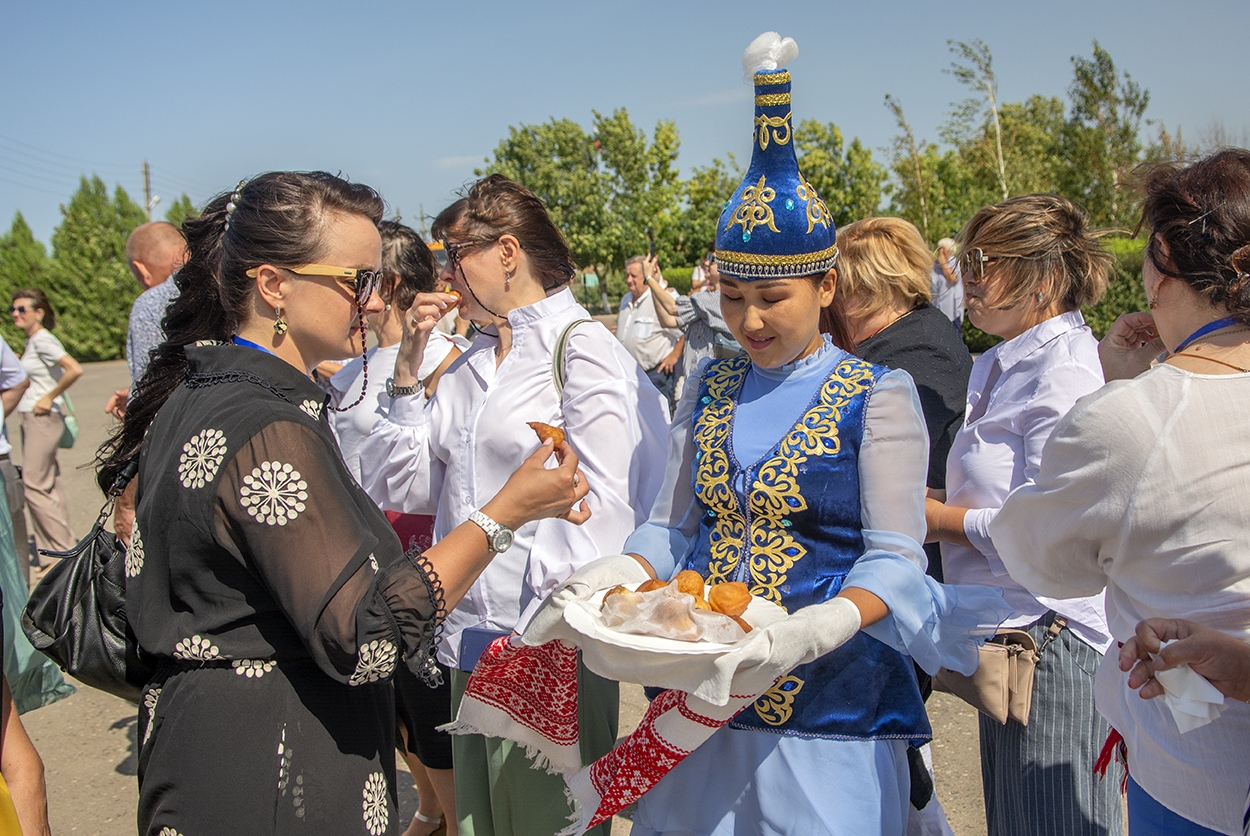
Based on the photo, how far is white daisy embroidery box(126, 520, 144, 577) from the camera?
5.81ft

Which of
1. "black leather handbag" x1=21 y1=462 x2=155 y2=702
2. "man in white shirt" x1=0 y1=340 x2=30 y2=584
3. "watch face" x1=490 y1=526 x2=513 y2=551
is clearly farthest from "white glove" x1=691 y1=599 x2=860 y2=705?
"man in white shirt" x1=0 y1=340 x2=30 y2=584

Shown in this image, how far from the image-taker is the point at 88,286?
3369 cm

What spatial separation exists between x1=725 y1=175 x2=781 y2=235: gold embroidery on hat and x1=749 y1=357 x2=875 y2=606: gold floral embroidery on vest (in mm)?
405

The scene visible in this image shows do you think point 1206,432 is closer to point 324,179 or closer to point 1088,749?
point 1088,749

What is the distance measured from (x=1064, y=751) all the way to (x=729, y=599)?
1.24m

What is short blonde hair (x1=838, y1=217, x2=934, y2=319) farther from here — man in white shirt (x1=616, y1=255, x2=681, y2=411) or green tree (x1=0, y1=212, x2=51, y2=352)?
green tree (x1=0, y1=212, x2=51, y2=352)

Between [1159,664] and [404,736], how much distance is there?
2713 millimetres

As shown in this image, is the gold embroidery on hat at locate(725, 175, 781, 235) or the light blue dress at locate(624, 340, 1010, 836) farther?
the gold embroidery on hat at locate(725, 175, 781, 235)

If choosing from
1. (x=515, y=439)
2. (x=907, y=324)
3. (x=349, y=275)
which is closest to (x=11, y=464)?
(x=515, y=439)

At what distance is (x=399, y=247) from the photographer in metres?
3.79

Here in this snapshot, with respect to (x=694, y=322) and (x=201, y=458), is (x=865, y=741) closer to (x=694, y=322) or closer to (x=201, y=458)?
(x=201, y=458)

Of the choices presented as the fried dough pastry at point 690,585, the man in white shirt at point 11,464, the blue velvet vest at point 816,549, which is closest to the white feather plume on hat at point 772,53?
the blue velvet vest at point 816,549

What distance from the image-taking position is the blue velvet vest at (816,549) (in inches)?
76.0

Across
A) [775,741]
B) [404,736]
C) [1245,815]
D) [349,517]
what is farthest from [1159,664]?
[404,736]
